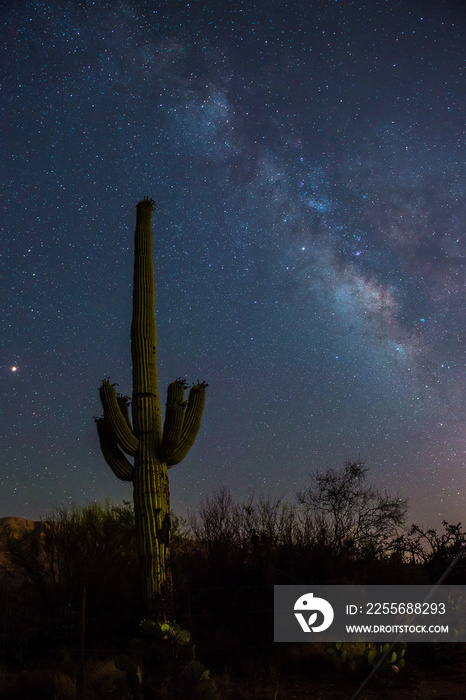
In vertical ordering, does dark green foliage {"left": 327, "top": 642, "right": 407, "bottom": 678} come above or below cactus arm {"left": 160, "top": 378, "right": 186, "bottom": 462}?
below

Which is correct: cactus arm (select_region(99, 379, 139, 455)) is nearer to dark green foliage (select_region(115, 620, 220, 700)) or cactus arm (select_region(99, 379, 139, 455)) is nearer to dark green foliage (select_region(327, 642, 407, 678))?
dark green foliage (select_region(115, 620, 220, 700))

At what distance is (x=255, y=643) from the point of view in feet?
36.4

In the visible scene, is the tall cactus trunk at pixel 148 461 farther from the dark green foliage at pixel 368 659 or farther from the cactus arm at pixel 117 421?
the dark green foliage at pixel 368 659

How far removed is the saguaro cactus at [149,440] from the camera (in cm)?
884

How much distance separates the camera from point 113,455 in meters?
9.61

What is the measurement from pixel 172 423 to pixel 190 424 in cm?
53

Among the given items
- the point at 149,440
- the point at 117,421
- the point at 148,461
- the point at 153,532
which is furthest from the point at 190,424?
the point at 153,532

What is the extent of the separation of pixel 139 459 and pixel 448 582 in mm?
8880

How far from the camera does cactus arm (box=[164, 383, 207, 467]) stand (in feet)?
31.6

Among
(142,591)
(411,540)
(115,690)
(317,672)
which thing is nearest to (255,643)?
(317,672)

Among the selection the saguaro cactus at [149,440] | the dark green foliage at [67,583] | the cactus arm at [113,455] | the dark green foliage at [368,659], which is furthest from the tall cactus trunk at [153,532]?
the dark green foliage at [368,659]

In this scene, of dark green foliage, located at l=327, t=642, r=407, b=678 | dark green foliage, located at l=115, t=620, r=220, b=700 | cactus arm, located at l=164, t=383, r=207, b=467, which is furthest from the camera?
cactus arm, located at l=164, t=383, r=207, b=467

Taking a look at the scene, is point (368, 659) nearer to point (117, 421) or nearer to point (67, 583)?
point (117, 421)

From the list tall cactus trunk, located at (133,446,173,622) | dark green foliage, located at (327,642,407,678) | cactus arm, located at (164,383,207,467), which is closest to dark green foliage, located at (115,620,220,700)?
tall cactus trunk, located at (133,446,173,622)
